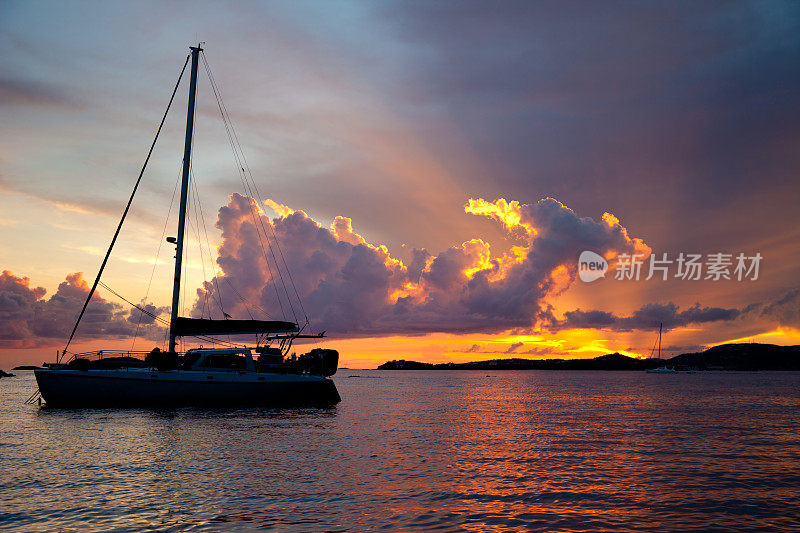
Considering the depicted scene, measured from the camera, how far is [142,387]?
36.4 m

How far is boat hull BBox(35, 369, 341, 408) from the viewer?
36031 millimetres

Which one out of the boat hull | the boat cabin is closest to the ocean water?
the boat hull

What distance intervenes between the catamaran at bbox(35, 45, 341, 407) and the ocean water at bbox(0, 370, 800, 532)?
2.20 metres

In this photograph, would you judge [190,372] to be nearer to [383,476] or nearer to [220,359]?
[220,359]

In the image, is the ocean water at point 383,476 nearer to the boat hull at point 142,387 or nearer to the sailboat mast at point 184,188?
the boat hull at point 142,387

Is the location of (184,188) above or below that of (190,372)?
above

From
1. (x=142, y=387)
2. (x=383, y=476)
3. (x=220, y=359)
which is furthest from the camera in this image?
(x=220, y=359)

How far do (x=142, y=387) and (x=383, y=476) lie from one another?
934 inches

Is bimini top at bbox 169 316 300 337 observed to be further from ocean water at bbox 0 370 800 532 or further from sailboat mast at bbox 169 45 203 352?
ocean water at bbox 0 370 800 532

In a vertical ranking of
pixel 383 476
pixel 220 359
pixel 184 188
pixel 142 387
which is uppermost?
pixel 184 188

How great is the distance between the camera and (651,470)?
809 inches

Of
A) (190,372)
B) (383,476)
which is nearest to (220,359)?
(190,372)

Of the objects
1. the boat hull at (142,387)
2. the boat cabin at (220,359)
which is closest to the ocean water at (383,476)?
the boat hull at (142,387)

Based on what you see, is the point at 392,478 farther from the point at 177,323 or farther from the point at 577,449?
the point at 177,323
